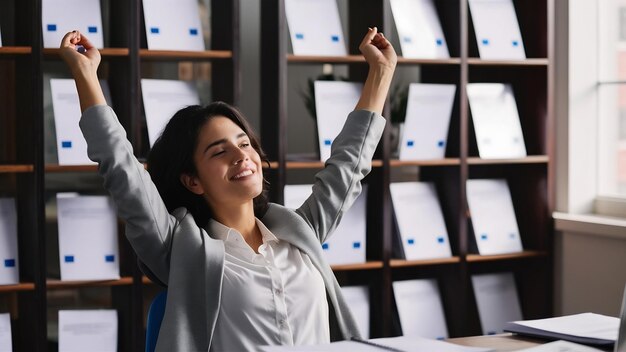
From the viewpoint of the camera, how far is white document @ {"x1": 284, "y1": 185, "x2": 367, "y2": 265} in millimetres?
3561

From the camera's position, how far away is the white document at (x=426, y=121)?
3.73 meters

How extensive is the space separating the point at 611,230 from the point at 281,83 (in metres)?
1.51

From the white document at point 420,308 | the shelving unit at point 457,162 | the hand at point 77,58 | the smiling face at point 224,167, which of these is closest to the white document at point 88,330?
the shelving unit at point 457,162

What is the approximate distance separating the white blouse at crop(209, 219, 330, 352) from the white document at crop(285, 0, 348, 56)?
59.6 inches

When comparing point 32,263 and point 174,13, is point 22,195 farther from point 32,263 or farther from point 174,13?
point 174,13

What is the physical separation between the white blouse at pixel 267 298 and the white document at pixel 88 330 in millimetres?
1364

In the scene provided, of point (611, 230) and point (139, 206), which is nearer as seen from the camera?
point (139, 206)

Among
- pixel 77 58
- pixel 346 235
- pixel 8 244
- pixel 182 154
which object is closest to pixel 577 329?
pixel 182 154

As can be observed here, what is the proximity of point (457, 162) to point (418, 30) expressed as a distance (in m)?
0.59

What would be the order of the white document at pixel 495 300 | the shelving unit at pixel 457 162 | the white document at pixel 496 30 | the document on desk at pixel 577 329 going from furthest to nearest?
the white document at pixel 495 300, the white document at pixel 496 30, the shelving unit at pixel 457 162, the document on desk at pixel 577 329

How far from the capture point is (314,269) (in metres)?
2.13

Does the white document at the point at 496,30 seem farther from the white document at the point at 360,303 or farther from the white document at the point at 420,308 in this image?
the white document at the point at 360,303

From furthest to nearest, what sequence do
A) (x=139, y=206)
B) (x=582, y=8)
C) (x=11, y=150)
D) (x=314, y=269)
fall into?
1. (x=582, y=8)
2. (x=11, y=150)
3. (x=314, y=269)
4. (x=139, y=206)

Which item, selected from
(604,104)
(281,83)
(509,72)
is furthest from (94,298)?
(604,104)
